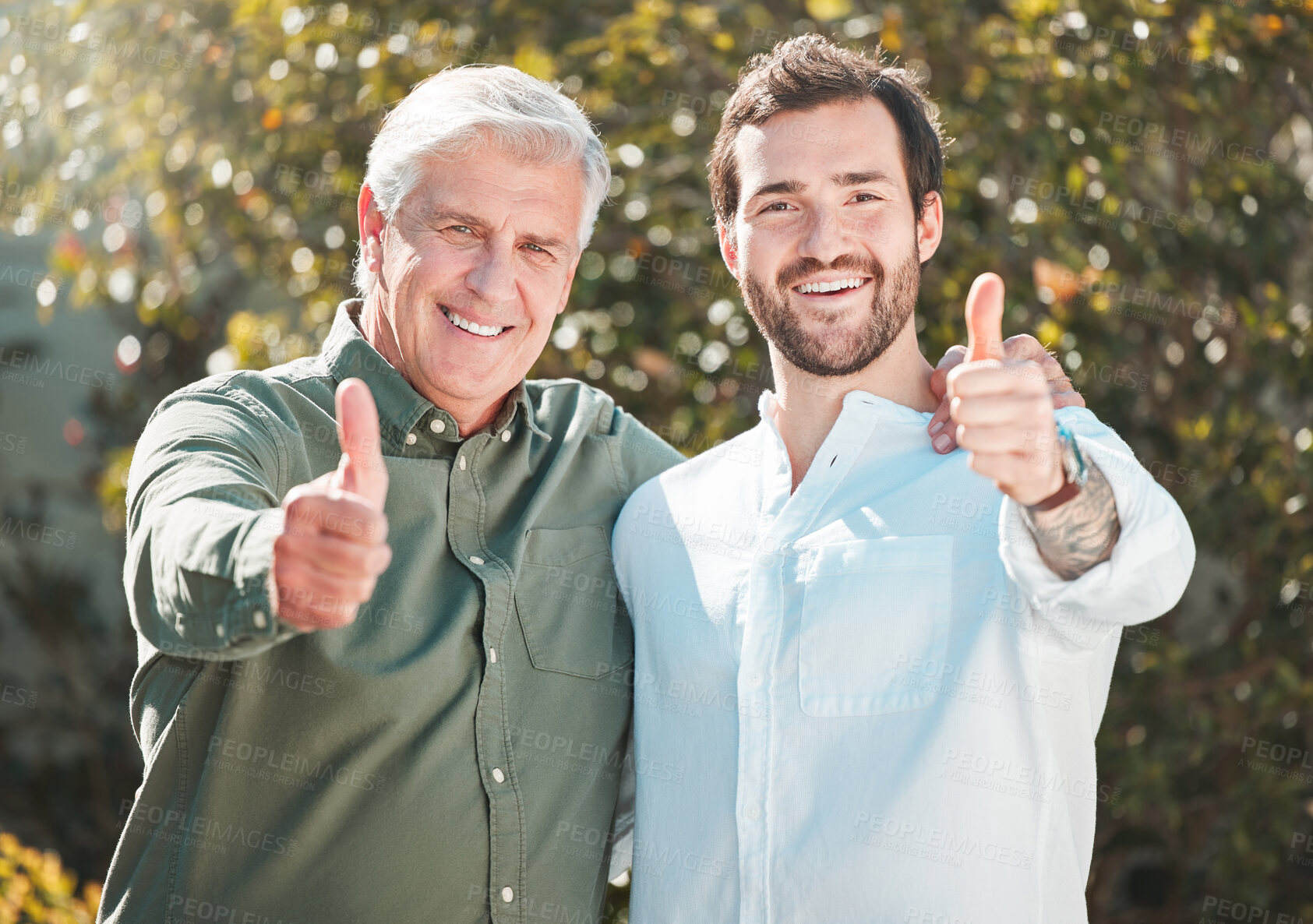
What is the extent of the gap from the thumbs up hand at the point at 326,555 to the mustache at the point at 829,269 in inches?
38.7

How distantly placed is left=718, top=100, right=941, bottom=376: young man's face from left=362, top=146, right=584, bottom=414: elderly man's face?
38cm

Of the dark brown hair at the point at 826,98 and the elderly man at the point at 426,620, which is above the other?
the dark brown hair at the point at 826,98

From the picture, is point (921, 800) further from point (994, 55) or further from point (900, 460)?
point (994, 55)

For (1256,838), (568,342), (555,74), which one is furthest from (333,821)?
(1256,838)

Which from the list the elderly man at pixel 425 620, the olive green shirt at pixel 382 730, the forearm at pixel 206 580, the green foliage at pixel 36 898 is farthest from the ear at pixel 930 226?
the green foliage at pixel 36 898

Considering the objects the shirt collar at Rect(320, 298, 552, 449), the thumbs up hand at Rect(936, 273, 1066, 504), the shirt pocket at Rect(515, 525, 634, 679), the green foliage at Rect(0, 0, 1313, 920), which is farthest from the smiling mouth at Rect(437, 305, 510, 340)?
the green foliage at Rect(0, 0, 1313, 920)

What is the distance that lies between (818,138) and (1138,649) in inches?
83.7

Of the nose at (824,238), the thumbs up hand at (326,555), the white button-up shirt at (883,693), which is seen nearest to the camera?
the thumbs up hand at (326,555)

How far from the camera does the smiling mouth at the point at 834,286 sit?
1930mm

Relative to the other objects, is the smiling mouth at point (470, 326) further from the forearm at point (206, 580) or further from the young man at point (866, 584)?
the forearm at point (206, 580)

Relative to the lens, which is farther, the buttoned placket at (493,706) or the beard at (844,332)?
the beard at (844,332)

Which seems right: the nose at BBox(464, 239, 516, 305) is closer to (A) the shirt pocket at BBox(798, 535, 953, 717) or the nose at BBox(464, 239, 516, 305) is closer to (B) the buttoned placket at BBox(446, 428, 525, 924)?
(B) the buttoned placket at BBox(446, 428, 525, 924)

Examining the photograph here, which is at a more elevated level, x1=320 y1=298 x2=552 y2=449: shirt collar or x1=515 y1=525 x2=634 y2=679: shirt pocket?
x1=320 y1=298 x2=552 y2=449: shirt collar

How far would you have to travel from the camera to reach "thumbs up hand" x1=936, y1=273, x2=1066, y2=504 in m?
1.34
